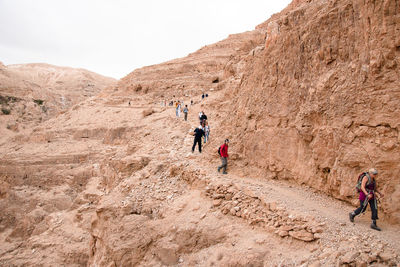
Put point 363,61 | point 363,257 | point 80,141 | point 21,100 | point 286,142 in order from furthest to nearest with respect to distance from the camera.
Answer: point 21,100 → point 80,141 → point 286,142 → point 363,61 → point 363,257

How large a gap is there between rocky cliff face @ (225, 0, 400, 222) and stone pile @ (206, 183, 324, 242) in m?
1.41

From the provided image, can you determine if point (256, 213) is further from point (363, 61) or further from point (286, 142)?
point (363, 61)

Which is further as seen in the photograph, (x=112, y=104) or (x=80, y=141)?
(x=112, y=104)

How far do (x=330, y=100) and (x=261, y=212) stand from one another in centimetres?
308

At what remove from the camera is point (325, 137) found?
6355mm

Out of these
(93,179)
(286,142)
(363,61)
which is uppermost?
(363,61)

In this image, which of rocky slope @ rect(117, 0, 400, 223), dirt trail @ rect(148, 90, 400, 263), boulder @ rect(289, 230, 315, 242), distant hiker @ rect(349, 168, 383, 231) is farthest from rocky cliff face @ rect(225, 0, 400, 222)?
boulder @ rect(289, 230, 315, 242)

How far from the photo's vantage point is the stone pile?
16.6 feet

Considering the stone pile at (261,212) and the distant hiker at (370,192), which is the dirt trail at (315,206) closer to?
the stone pile at (261,212)

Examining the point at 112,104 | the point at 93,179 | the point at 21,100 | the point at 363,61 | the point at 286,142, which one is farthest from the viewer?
the point at 21,100

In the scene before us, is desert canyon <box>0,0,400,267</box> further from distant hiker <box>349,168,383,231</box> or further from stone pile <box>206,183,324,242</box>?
distant hiker <box>349,168,383,231</box>

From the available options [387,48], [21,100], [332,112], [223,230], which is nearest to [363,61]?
[387,48]

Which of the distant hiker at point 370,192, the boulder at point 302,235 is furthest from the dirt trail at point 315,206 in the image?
the distant hiker at point 370,192

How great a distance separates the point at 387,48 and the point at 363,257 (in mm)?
3980
